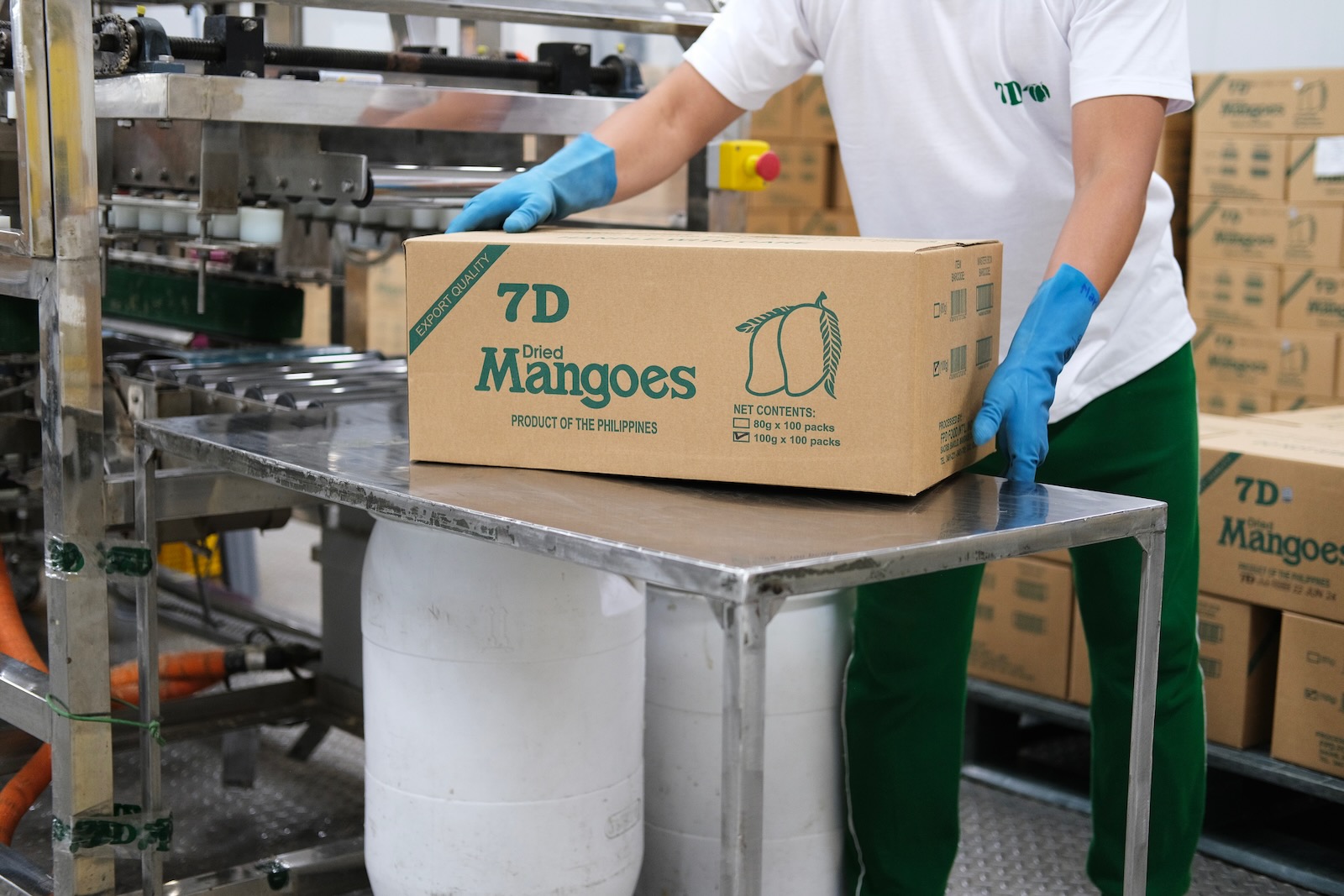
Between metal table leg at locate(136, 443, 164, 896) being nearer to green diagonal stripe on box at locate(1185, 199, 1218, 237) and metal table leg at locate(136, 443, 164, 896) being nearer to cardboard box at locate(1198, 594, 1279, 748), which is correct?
cardboard box at locate(1198, 594, 1279, 748)

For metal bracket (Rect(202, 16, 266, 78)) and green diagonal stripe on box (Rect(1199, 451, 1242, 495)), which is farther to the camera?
green diagonal stripe on box (Rect(1199, 451, 1242, 495))

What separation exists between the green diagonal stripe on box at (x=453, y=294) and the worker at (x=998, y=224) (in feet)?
0.49

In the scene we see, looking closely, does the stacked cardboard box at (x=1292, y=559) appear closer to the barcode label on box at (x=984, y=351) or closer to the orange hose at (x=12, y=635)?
the barcode label on box at (x=984, y=351)

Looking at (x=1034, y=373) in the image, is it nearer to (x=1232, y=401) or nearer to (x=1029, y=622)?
(x=1029, y=622)

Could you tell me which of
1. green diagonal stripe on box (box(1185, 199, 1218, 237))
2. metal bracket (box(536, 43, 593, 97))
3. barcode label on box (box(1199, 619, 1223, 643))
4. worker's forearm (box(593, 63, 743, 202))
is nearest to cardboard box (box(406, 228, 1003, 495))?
worker's forearm (box(593, 63, 743, 202))

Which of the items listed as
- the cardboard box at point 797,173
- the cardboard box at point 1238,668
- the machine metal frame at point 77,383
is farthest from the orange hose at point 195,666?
the cardboard box at point 797,173

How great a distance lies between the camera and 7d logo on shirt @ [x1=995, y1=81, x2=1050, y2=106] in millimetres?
1578

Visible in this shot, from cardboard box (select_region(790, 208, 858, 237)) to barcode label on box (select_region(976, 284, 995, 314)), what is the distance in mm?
2913

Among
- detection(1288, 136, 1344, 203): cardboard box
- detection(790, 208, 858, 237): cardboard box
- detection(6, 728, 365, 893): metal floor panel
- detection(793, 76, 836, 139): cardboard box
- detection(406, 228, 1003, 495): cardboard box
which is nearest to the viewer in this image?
detection(406, 228, 1003, 495): cardboard box

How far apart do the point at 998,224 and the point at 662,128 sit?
0.41m

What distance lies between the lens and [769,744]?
1.64 m

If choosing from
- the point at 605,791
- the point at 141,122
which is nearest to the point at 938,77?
the point at 605,791

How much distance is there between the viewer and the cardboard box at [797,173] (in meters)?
4.27

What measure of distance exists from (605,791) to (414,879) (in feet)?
0.74
